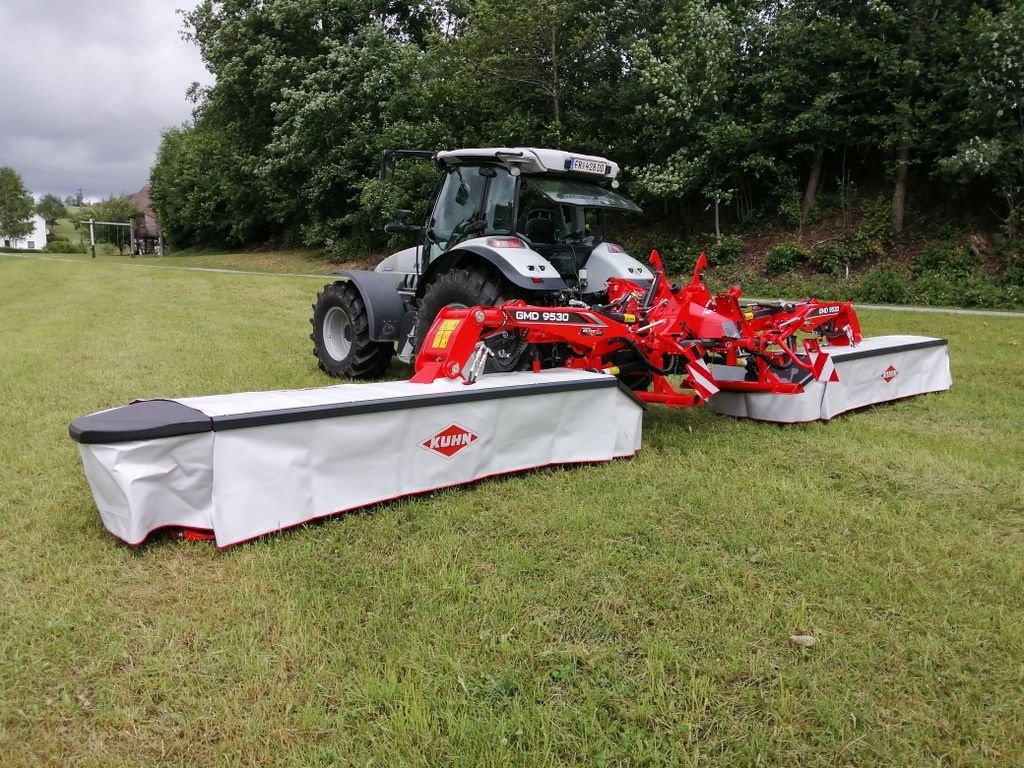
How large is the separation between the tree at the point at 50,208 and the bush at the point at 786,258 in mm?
116606

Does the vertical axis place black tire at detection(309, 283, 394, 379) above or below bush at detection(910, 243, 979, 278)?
below

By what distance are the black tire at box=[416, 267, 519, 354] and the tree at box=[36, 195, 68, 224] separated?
121373 millimetres

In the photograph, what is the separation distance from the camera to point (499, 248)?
5.61 metres

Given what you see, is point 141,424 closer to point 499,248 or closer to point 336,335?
point 499,248

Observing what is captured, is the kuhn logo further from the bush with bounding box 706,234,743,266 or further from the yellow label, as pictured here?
the bush with bounding box 706,234,743,266

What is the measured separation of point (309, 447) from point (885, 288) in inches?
528

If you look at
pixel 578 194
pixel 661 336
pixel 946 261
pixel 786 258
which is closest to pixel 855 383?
pixel 661 336

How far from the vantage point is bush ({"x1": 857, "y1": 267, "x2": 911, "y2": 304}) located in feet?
45.7

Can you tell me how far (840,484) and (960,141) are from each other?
43.1ft

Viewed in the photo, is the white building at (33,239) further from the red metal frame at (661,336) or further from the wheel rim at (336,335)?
the red metal frame at (661,336)

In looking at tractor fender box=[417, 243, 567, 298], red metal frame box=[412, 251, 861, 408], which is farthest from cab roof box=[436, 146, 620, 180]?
red metal frame box=[412, 251, 861, 408]

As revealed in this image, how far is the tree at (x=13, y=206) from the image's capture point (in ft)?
275

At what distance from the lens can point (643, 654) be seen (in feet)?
8.38

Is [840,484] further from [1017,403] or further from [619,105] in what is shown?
[619,105]
